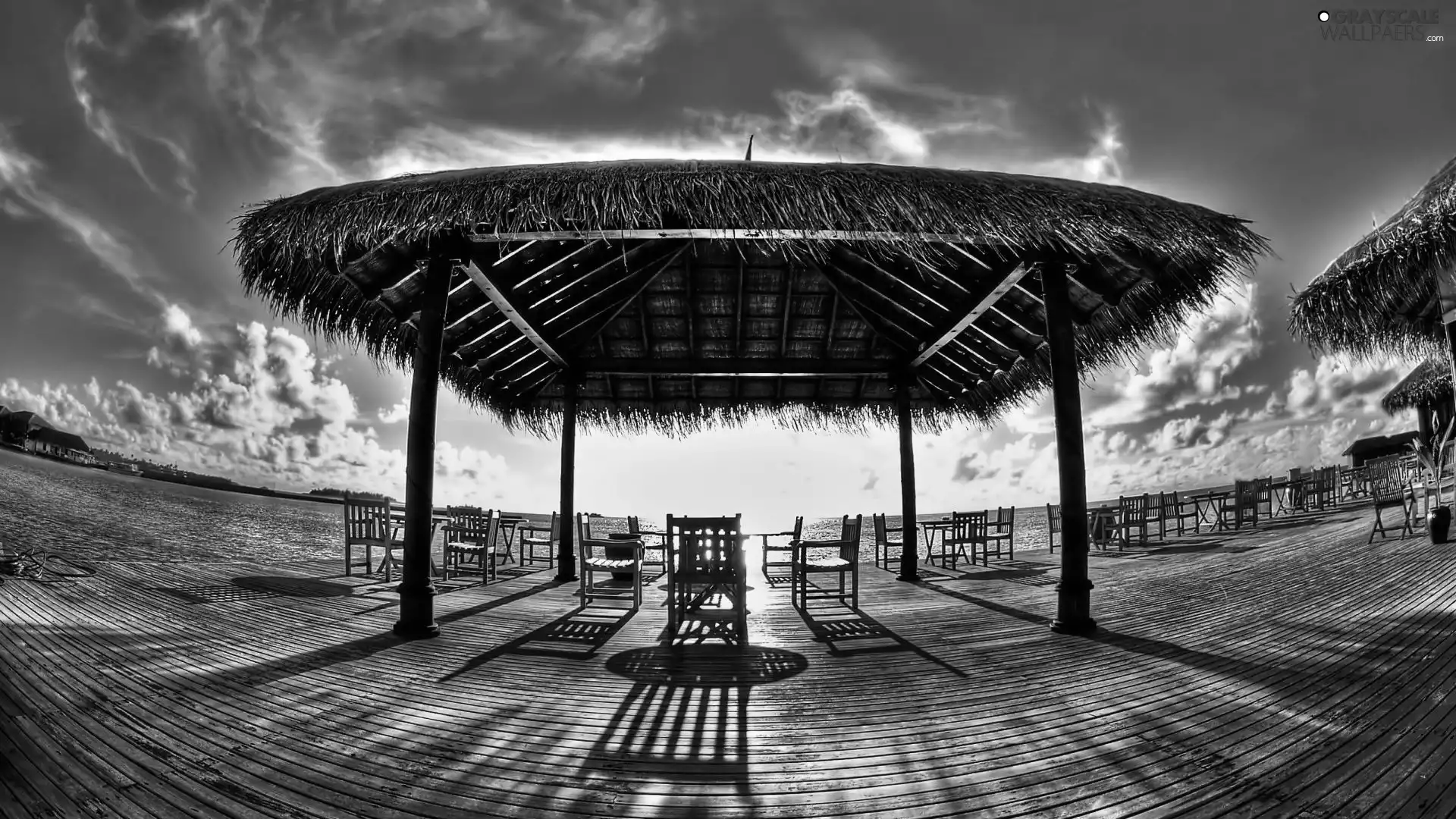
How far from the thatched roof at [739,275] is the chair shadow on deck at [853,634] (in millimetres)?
3389

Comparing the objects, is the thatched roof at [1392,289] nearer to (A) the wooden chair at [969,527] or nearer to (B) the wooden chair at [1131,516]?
(B) the wooden chair at [1131,516]

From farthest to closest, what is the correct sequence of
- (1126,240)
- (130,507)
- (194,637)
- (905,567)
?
(130,507) < (905,567) < (1126,240) < (194,637)

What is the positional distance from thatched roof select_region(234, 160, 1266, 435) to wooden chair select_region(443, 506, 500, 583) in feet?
6.54

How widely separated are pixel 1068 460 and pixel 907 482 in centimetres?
415

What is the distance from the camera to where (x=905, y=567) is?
918cm

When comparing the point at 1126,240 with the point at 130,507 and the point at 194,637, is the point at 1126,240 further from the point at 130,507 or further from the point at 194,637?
the point at 130,507

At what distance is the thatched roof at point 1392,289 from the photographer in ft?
24.1

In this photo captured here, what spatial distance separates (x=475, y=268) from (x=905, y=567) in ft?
24.4

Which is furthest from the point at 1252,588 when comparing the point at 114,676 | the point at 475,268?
the point at 114,676

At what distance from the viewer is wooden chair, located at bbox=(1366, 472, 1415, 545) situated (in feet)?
31.7

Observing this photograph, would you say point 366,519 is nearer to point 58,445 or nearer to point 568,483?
point 568,483

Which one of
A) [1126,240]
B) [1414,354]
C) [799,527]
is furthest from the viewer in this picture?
[1414,354]

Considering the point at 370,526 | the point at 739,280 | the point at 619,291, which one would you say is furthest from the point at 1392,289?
the point at 370,526

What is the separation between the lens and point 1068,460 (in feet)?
17.1
